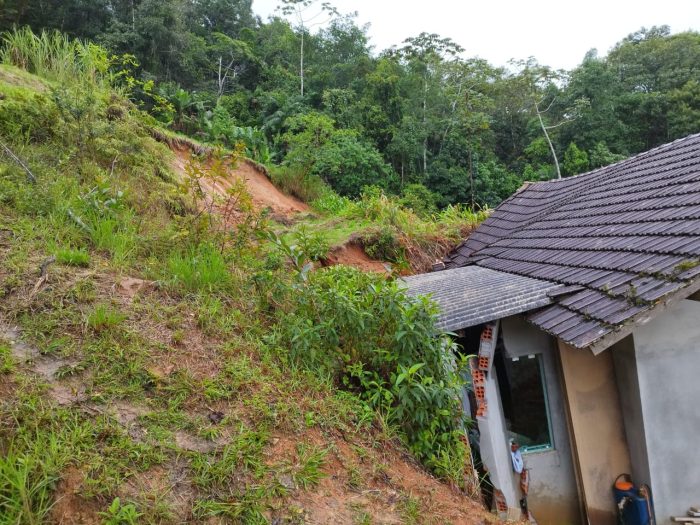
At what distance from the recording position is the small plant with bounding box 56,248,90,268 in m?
3.89

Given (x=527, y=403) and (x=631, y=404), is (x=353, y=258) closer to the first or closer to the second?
(x=527, y=403)

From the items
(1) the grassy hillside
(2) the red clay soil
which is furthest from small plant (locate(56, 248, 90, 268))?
(2) the red clay soil

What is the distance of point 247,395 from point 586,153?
26.0 metres

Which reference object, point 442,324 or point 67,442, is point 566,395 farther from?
point 67,442

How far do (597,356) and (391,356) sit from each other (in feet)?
8.45

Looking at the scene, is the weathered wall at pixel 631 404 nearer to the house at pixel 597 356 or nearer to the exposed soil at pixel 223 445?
the house at pixel 597 356

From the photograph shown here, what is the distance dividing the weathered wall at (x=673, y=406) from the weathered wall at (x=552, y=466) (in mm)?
930

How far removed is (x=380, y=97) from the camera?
66.5 ft

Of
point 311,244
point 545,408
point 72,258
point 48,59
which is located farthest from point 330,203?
point 72,258

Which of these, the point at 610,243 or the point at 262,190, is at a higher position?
the point at 262,190

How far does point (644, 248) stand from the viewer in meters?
4.21

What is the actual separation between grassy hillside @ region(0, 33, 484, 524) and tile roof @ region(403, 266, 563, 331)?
0.62 meters

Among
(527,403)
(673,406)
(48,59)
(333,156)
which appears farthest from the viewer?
(333,156)

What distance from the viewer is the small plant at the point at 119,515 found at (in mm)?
2061
